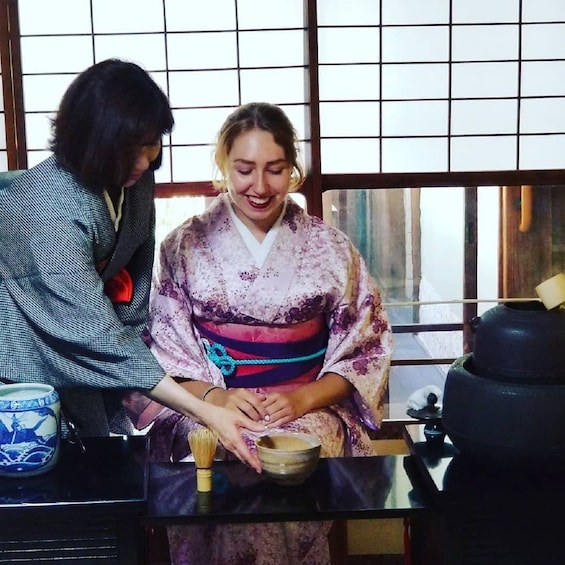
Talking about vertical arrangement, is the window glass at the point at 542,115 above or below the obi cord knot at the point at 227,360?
above

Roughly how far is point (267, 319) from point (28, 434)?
1058 mm

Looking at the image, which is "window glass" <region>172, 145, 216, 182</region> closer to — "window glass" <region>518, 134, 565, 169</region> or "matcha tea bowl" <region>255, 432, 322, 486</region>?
"window glass" <region>518, 134, 565, 169</region>

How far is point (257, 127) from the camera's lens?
2.83 meters

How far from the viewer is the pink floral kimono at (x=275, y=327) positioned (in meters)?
2.82

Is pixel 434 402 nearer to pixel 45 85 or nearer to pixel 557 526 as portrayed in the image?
pixel 557 526

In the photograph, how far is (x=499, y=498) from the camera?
6.11 ft

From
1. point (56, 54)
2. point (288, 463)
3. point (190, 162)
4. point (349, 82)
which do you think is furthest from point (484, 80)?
point (288, 463)

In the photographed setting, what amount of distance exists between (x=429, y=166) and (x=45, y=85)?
188 cm

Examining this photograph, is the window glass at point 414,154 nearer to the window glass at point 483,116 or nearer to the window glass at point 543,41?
the window glass at point 483,116

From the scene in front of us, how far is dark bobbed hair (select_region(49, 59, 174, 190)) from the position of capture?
2.24 metres

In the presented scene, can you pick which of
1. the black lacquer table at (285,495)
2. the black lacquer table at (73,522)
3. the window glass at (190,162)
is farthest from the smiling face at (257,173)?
the window glass at (190,162)

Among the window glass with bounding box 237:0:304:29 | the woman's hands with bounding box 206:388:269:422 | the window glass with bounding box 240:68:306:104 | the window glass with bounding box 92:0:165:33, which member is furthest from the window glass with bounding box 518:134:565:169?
the woman's hands with bounding box 206:388:269:422

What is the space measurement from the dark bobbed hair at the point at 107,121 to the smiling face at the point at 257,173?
0.52 meters

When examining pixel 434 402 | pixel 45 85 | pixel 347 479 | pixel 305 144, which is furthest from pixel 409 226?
pixel 347 479
